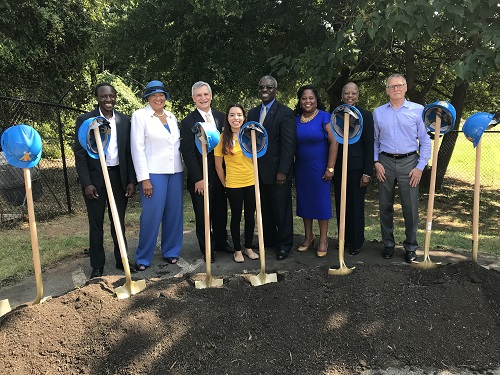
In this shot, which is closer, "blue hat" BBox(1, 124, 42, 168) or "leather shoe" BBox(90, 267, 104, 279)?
"blue hat" BBox(1, 124, 42, 168)

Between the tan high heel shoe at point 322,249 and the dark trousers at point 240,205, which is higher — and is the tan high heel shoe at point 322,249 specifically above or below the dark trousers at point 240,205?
below

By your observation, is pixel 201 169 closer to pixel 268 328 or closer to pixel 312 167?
pixel 312 167

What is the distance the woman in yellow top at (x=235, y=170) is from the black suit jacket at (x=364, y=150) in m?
1.09

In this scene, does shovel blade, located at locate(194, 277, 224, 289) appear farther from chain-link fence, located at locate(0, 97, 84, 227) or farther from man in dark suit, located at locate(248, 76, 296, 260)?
chain-link fence, located at locate(0, 97, 84, 227)

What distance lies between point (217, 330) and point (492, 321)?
2030mm

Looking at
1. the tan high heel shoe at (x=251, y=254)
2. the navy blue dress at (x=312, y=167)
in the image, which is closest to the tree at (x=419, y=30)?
the navy blue dress at (x=312, y=167)

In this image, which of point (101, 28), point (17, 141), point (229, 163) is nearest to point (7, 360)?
point (17, 141)

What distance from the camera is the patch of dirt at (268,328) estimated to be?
2.73m

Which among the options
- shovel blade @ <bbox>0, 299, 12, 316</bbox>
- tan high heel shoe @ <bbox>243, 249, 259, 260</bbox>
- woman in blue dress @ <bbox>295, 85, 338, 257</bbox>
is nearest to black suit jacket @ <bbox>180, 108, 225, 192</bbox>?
woman in blue dress @ <bbox>295, 85, 338, 257</bbox>

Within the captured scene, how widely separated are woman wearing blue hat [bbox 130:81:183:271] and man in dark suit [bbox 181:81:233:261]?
0.14 meters

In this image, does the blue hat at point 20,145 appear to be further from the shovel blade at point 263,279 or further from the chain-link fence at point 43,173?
the chain-link fence at point 43,173

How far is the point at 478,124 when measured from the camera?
3.71 m

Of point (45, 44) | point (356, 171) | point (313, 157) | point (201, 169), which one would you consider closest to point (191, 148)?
point (201, 169)

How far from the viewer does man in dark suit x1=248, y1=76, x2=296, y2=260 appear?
442 cm
